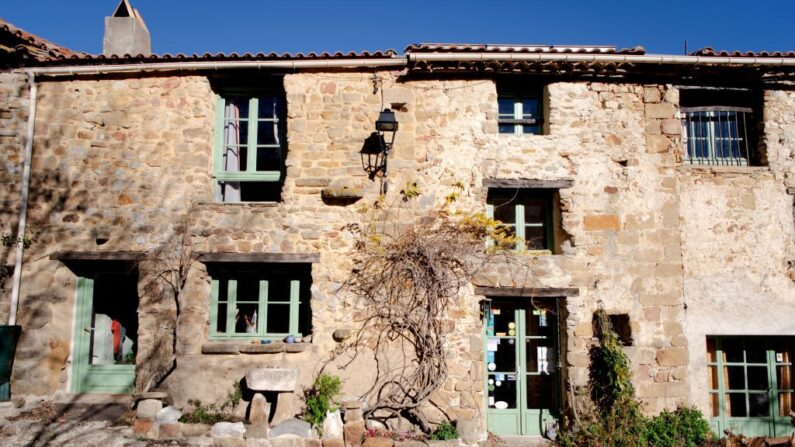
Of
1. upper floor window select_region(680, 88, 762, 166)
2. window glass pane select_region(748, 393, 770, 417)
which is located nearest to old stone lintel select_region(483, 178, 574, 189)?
upper floor window select_region(680, 88, 762, 166)

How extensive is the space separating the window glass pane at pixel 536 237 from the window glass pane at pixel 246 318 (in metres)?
3.87

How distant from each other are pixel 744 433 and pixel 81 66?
33.5 feet

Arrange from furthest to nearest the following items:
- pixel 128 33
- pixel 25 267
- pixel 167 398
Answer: pixel 128 33
pixel 25 267
pixel 167 398

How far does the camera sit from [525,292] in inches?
249

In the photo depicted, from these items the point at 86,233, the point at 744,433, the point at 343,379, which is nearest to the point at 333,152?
the point at 343,379

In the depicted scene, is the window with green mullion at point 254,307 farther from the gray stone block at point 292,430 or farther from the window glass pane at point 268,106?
the window glass pane at point 268,106

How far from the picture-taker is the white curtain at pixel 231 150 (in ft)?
22.8

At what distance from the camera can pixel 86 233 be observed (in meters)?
6.53

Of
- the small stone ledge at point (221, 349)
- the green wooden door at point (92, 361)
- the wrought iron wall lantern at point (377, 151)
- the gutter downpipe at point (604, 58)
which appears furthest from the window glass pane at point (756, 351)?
the green wooden door at point (92, 361)

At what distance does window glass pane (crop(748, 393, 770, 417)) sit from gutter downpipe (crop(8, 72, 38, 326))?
9.81m

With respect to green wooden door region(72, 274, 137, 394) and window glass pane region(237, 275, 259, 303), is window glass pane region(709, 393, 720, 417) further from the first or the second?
green wooden door region(72, 274, 137, 394)

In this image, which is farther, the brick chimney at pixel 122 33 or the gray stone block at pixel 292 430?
the brick chimney at pixel 122 33

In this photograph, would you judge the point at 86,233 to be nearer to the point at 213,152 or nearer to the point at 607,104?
the point at 213,152

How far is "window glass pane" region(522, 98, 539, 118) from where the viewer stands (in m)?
7.00
